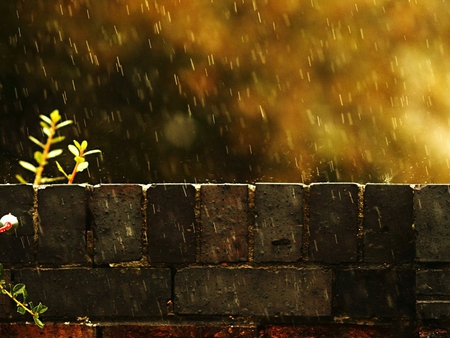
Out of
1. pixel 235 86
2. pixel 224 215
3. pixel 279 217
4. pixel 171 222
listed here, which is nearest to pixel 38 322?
pixel 171 222

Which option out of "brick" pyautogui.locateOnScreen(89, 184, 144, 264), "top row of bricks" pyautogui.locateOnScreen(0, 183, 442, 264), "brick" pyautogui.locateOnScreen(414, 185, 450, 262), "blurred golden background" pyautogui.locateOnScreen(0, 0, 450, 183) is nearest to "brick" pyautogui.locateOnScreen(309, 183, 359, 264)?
"top row of bricks" pyautogui.locateOnScreen(0, 183, 442, 264)

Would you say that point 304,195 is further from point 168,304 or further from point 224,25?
point 224,25

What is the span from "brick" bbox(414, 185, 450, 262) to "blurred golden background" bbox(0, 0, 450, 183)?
1968 millimetres

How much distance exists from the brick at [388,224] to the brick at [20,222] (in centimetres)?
77

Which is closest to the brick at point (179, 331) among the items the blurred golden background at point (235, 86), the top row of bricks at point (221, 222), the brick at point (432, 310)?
the top row of bricks at point (221, 222)

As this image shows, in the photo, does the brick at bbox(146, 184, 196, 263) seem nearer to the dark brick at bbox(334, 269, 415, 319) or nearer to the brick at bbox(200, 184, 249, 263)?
the brick at bbox(200, 184, 249, 263)

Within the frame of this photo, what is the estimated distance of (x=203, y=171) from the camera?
3.56m

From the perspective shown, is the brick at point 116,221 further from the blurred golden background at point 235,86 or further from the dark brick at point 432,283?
the blurred golden background at point 235,86

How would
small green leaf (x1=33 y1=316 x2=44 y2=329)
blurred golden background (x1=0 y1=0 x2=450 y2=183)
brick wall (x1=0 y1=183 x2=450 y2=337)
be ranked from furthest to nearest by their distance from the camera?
blurred golden background (x1=0 y1=0 x2=450 y2=183), brick wall (x1=0 y1=183 x2=450 y2=337), small green leaf (x1=33 y1=316 x2=44 y2=329)

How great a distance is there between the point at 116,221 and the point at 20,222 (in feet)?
0.74

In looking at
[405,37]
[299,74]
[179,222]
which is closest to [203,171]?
[299,74]

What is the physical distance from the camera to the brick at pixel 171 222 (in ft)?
5.41

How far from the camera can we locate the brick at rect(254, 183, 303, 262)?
164 cm

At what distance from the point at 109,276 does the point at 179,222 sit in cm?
21
